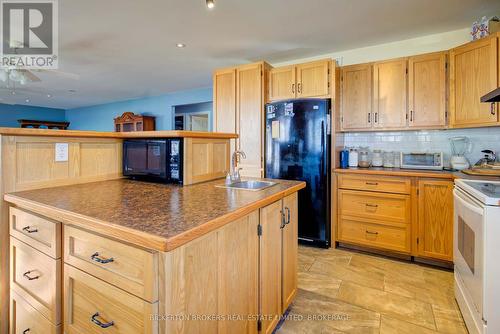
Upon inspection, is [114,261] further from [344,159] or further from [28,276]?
[344,159]

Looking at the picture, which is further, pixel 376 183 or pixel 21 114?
pixel 21 114

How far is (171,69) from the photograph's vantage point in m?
4.24

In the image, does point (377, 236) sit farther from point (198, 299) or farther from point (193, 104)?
point (193, 104)

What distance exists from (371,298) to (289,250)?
89cm

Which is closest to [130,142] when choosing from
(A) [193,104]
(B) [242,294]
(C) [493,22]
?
(B) [242,294]

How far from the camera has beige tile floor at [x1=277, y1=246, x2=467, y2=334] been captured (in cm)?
173

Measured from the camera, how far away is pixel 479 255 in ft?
4.77

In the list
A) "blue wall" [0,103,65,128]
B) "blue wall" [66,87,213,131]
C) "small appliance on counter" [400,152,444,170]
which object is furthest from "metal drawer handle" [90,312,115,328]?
"blue wall" [0,103,65,128]

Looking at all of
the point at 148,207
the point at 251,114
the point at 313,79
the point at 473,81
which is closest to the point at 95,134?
the point at 148,207

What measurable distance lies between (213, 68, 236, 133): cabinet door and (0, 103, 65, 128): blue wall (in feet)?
23.1

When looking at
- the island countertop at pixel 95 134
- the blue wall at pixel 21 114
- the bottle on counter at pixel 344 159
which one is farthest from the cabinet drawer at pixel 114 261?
the blue wall at pixel 21 114

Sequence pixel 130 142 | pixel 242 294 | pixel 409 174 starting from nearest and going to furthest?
pixel 242 294
pixel 130 142
pixel 409 174

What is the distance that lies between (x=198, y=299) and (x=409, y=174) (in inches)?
95.5

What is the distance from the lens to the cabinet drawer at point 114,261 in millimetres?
800
